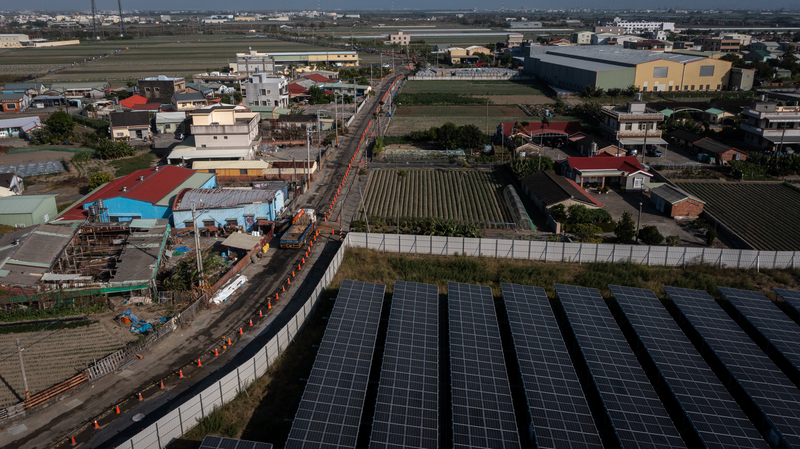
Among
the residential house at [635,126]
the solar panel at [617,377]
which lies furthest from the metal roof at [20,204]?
the residential house at [635,126]

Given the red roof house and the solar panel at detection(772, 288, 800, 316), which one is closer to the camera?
the solar panel at detection(772, 288, 800, 316)

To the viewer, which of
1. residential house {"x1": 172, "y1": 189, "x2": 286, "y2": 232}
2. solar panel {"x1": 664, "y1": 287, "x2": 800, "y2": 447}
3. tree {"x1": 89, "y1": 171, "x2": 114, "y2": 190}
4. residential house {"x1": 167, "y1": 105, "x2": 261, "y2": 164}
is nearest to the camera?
solar panel {"x1": 664, "y1": 287, "x2": 800, "y2": 447}

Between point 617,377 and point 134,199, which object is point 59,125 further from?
point 617,377

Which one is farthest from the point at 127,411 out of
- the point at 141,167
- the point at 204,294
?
the point at 141,167

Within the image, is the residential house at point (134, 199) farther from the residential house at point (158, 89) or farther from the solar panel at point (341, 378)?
the residential house at point (158, 89)

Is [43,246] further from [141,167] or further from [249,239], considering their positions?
[141,167]

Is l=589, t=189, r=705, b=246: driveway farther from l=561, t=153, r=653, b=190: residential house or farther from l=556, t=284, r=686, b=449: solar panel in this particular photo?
l=556, t=284, r=686, b=449: solar panel

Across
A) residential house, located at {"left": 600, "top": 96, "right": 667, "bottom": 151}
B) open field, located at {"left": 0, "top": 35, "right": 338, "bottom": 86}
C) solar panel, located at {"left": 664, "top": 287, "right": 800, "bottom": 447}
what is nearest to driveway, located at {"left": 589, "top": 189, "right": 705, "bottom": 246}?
solar panel, located at {"left": 664, "top": 287, "right": 800, "bottom": 447}
